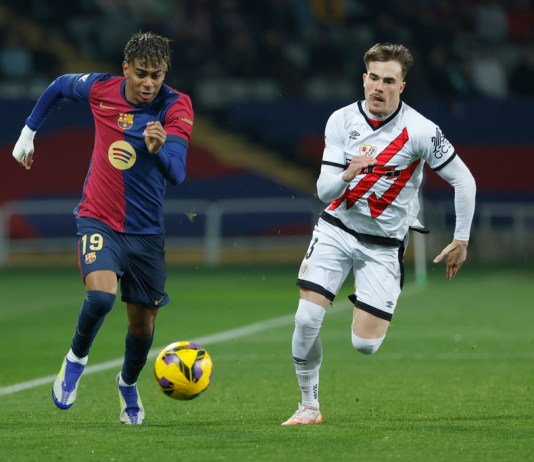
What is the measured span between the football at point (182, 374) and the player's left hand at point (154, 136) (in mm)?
1314

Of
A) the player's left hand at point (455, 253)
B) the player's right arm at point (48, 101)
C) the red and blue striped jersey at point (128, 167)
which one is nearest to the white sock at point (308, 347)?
the player's left hand at point (455, 253)

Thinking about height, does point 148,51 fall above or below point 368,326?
above

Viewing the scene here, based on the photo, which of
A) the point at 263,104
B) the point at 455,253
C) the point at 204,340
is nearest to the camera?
the point at 455,253

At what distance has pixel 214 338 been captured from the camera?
1381 centimetres

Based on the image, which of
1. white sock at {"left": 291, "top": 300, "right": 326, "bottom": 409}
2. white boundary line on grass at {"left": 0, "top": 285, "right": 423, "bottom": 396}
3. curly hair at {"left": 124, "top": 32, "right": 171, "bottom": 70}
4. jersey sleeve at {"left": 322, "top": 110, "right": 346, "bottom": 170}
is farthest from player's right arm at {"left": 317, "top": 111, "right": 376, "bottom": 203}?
white boundary line on grass at {"left": 0, "top": 285, "right": 423, "bottom": 396}

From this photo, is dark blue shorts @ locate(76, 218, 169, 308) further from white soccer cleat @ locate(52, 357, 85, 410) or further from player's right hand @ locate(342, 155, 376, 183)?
player's right hand @ locate(342, 155, 376, 183)

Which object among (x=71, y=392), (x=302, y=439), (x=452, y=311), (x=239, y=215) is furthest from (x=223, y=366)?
(x=239, y=215)

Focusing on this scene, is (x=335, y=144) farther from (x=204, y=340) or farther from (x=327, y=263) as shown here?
(x=204, y=340)

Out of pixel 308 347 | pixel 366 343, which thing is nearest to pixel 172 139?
pixel 308 347

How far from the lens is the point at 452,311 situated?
653 inches

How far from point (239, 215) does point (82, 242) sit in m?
17.9

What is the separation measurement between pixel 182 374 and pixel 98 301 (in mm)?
662

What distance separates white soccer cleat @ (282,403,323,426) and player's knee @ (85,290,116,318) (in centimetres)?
128

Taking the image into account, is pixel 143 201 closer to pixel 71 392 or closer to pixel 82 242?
pixel 82 242
